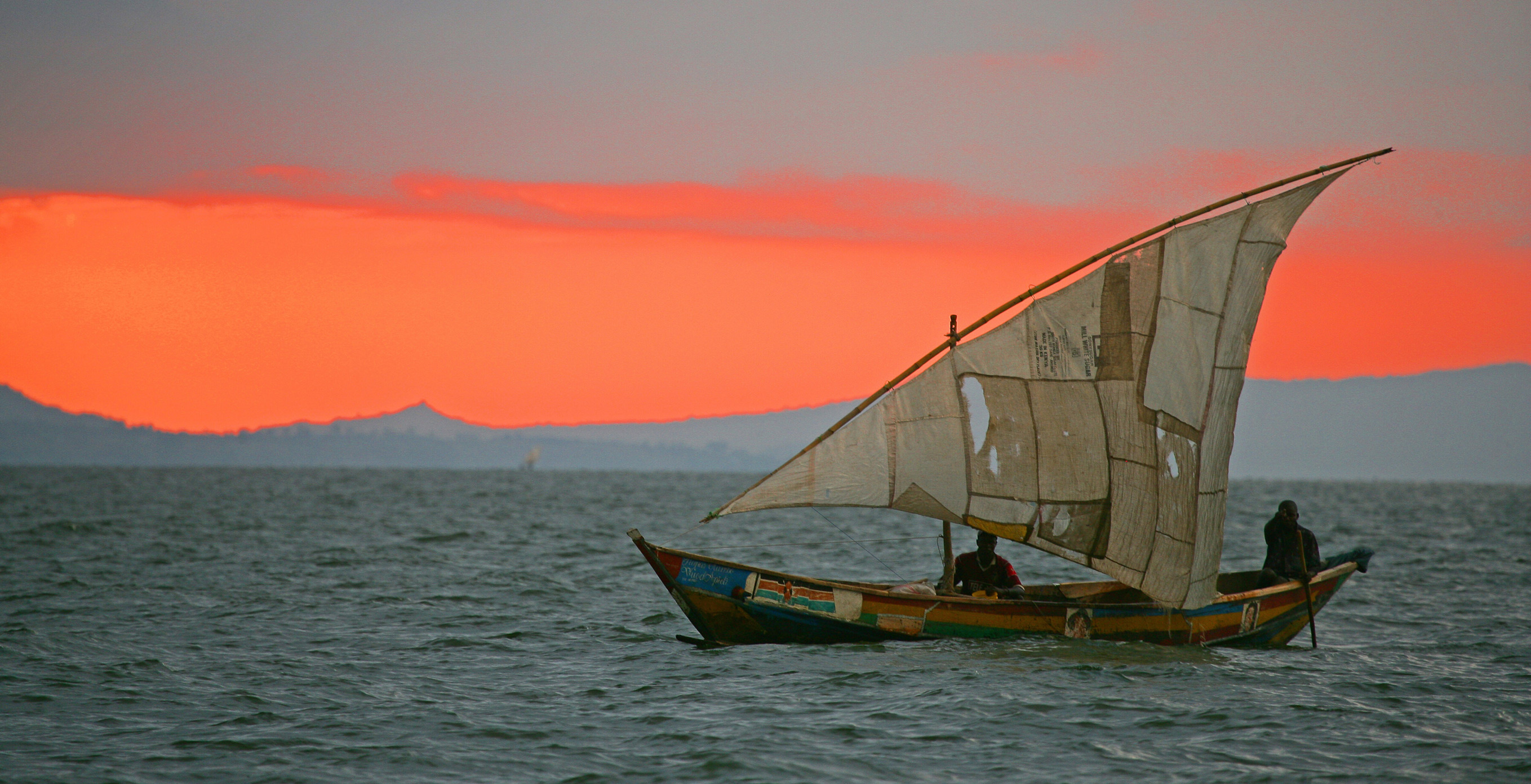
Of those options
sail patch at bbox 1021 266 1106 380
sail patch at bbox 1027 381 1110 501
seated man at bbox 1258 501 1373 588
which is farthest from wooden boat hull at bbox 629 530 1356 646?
sail patch at bbox 1021 266 1106 380

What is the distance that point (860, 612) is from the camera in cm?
1820

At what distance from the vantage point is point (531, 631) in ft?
72.1

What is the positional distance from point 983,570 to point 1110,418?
316 centimetres

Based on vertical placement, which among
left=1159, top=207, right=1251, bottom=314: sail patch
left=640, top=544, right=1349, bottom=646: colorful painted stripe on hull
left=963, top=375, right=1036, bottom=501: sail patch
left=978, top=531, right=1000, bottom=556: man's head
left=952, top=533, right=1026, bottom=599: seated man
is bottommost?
left=640, top=544, right=1349, bottom=646: colorful painted stripe on hull

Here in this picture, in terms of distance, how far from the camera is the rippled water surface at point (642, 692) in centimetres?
1288

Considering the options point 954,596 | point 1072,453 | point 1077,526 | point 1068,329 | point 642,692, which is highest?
point 1068,329

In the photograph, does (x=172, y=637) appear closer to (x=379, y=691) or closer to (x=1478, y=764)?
(x=379, y=691)

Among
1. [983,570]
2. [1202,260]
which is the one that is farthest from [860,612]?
[1202,260]

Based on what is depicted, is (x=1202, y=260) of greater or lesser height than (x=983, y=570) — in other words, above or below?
above

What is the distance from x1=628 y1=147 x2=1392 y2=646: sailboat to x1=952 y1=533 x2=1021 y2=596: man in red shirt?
1.24 feet

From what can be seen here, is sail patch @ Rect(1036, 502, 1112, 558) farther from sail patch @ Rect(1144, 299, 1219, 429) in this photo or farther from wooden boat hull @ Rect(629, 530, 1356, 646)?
sail patch @ Rect(1144, 299, 1219, 429)

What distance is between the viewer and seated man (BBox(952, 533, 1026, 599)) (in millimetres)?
19109

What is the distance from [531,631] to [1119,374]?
37.5 ft

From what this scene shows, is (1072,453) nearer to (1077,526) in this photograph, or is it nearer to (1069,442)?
(1069,442)
